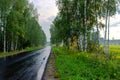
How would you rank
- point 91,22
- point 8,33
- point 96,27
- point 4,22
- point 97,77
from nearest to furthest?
1. point 97,77
2. point 91,22
3. point 96,27
4. point 4,22
5. point 8,33

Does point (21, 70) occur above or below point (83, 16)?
below

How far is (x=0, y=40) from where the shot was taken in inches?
2210

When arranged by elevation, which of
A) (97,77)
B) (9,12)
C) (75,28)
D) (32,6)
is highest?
(32,6)

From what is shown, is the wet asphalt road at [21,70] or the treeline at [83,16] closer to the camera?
the wet asphalt road at [21,70]

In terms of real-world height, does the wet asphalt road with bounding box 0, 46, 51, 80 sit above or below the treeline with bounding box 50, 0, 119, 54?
below

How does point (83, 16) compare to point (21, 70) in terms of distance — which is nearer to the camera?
point (21, 70)

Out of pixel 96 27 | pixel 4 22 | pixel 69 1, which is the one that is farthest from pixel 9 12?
pixel 96 27

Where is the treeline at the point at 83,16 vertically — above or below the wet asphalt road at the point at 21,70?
above

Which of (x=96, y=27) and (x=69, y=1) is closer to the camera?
(x=96, y=27)

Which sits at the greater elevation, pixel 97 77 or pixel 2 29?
pixel 2 29

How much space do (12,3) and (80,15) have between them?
72.5 ft

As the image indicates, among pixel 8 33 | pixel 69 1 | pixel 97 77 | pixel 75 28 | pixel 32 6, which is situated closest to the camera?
pixel 97 77

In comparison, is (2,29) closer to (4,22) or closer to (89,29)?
(4,22)

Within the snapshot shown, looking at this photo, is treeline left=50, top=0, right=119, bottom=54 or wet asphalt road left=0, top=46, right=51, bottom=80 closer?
wet asphalt road left=0, top=46, right=51, bottom=80
